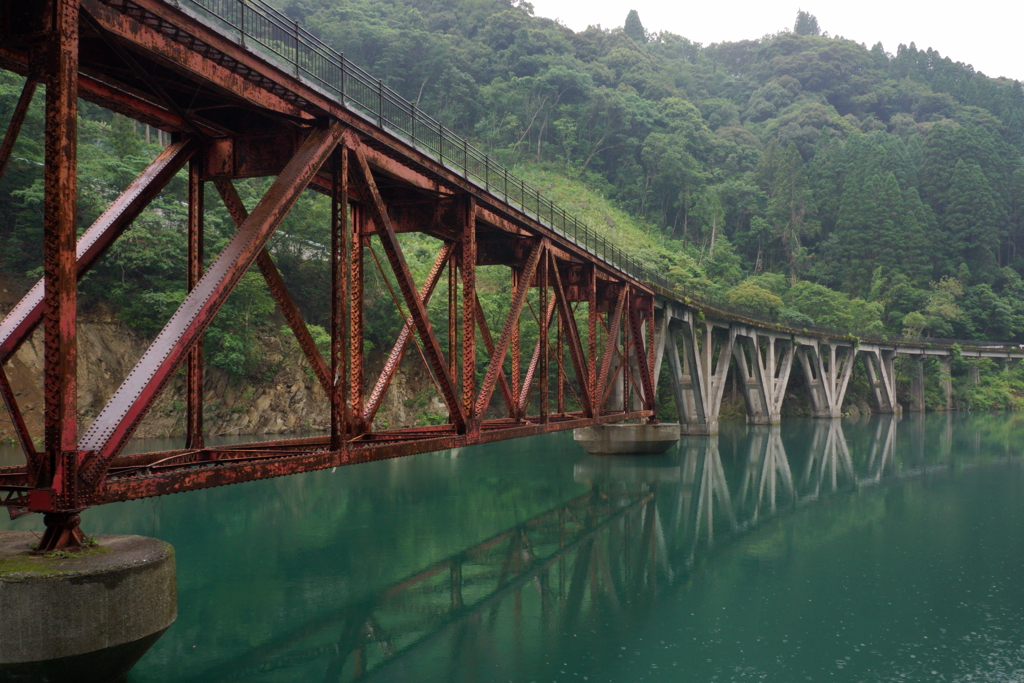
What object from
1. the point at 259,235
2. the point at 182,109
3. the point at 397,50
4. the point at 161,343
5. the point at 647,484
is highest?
the point at 397,50

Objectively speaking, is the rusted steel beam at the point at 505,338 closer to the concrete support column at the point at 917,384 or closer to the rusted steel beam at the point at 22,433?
the rusted steel beam at the point at 22,433

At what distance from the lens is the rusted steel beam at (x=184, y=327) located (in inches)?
287

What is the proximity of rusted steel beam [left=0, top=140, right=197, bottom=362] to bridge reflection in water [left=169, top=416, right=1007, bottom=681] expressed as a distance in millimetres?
4943

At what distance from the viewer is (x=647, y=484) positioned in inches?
1126

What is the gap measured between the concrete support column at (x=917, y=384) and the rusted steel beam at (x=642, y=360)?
174 feet

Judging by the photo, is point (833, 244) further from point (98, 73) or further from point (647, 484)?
point (98, 73)

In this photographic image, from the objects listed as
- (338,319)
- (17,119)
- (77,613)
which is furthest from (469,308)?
(77,613)

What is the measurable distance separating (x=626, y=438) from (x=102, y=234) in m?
28.7

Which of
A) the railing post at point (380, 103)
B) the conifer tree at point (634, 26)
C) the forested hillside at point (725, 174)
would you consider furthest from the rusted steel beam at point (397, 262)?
the conifer tree at point (634, 26)

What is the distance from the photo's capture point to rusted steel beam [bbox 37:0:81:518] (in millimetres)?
6883

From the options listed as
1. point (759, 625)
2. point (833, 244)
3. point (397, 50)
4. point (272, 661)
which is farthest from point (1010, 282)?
point (272, 661)

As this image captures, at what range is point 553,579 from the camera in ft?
52.0

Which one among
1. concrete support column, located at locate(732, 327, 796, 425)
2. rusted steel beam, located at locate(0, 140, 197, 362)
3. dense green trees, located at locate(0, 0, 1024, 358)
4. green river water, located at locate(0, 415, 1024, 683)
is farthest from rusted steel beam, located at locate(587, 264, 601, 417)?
dense green trees, located at locate(0, 0, 1024, 358)

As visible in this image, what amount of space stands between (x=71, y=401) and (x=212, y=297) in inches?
79.1
